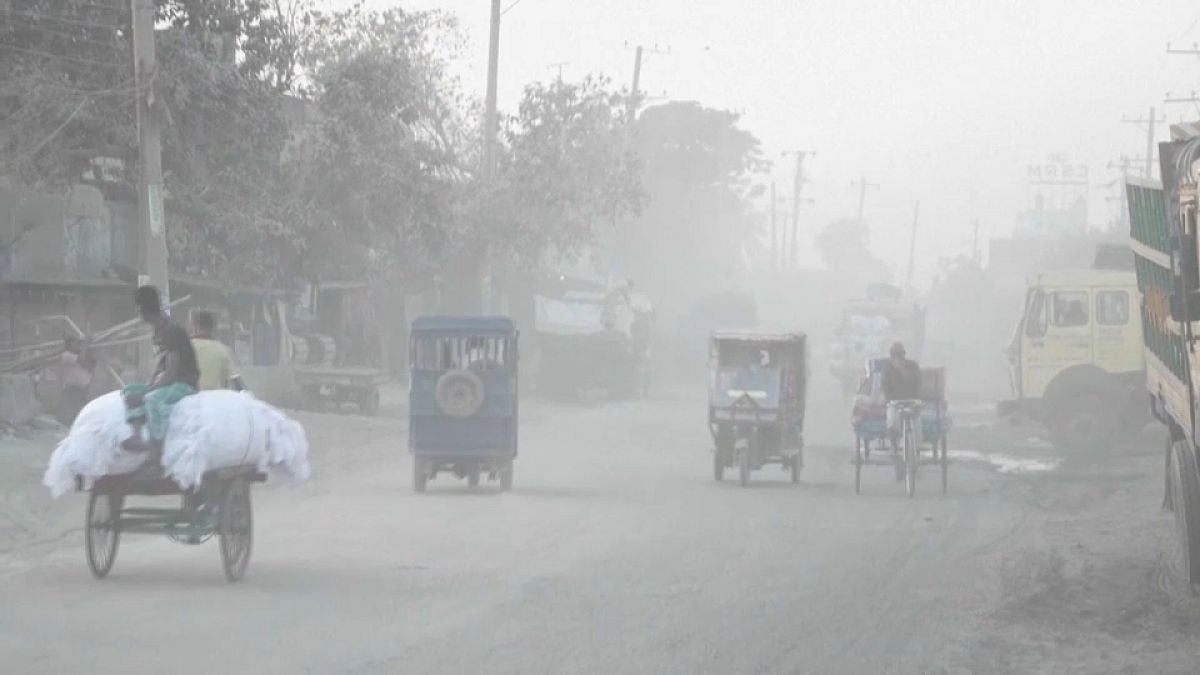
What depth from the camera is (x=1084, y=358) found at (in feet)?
93.1

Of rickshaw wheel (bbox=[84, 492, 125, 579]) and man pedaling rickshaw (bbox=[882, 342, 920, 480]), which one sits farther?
man pedaling rickshaw (bbox=[882, 342, 920, 480])

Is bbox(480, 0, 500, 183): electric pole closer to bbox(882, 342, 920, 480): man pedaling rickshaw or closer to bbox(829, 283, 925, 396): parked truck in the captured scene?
bbox(829, 283, 925, 396): parked truck

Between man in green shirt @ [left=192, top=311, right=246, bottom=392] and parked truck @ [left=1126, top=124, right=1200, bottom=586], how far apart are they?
6.68 meters

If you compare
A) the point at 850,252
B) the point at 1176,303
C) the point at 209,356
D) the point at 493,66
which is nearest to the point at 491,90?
the point at 493,66

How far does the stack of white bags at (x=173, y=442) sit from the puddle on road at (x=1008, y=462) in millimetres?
16518

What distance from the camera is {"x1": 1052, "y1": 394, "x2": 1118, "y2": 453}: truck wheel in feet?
93.2

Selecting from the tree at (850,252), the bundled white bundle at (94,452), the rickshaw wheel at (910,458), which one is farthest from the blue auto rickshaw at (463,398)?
the tree at (850,252)

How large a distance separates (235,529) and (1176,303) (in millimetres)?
6464

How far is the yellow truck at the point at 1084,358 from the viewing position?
92.6ft

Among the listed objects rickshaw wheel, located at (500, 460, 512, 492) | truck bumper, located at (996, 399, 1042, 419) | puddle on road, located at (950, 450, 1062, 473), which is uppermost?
truck bumper, located at (996, 399, 1042, 419)

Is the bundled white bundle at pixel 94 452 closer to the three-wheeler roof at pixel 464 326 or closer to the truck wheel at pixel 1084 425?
the three-wheeler roof at pixel 464 326

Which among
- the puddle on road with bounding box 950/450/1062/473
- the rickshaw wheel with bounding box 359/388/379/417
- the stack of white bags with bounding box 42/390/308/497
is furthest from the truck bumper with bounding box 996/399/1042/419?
the stack of white bags with bounding box 42/390/308/497

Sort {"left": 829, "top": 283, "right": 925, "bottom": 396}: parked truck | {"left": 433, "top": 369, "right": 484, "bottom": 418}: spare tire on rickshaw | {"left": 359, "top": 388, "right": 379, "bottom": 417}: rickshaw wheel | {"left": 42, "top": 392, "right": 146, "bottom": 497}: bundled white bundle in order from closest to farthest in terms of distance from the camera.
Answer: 1. {"left": 42, "top": 392, "right": 146, "bottom": 497}: bundled white bundle
2. {"left": 433, "top": 369, "right": 484, "bottom": 418}: spare tire on rickshaw
3. {"left": 359, "top": 388, "right": 379, "bottom": 417}: rickshaw wheel
4. {"left": 829, "top": 283, "right": 925, "bottom": 396}: parked truck

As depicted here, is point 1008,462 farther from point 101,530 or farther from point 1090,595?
point 101,530
